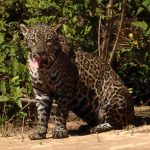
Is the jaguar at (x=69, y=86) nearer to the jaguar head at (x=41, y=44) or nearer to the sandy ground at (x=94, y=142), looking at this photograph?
the jaguar head at (x=41, y=44)

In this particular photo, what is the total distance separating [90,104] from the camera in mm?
8625

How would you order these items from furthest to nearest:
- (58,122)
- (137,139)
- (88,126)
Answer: (88,126)
(58,122)
(137,139)

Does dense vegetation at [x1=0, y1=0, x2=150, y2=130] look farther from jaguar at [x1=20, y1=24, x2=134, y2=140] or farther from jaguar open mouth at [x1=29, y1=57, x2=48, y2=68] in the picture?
jaguar open mouth at [x1=29, y1=57, x2=48, y2=68]

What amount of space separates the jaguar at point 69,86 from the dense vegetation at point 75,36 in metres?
0.76

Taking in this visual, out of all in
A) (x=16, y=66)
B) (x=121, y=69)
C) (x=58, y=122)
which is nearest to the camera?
(x=58, y=122)

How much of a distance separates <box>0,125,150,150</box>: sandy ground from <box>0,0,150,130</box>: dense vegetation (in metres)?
0.92

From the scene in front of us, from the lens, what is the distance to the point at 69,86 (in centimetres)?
830

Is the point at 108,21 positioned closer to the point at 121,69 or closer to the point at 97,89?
the point at 121,69

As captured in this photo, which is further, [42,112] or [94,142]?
[42,112]

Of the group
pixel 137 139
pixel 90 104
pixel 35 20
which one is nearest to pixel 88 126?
pixel 90 104

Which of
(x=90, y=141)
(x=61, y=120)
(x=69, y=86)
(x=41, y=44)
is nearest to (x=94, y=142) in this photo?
(x=90, y=141)

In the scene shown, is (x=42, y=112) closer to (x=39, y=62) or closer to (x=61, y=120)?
(x=61, y=120)

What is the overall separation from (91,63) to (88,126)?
0.89m

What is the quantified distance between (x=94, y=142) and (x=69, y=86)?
37.1 inches
